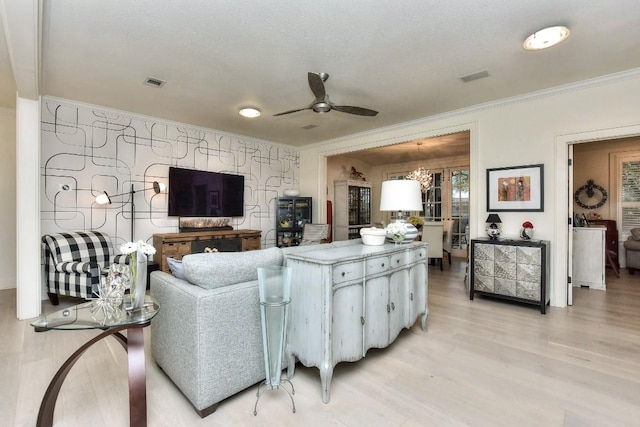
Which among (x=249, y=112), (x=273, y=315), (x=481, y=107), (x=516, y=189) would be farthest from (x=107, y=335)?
(x=481, y=107)

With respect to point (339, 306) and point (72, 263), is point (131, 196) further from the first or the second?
point (339, 306)

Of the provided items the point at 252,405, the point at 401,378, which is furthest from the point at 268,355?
the point at 401,378

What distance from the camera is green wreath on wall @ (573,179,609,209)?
20.4ft

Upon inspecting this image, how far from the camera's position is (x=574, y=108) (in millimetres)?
3529

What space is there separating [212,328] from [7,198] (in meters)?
4.75

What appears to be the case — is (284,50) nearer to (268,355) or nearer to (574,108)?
(268,355)

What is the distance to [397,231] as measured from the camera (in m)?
2.81

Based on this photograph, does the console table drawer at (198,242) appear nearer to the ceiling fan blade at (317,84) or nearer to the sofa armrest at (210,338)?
the sofa armrest at (210,338)

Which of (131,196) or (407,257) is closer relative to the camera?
(407,257)

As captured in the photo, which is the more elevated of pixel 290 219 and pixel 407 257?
pixel 290 219

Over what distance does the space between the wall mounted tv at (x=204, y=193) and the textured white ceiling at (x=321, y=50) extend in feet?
4.06

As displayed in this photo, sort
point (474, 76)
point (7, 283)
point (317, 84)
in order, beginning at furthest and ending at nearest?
point (7, 283)
point (474, 76)
point (317, 84)

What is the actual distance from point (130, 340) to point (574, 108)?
15.5ft

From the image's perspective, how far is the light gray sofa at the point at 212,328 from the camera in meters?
1.72
